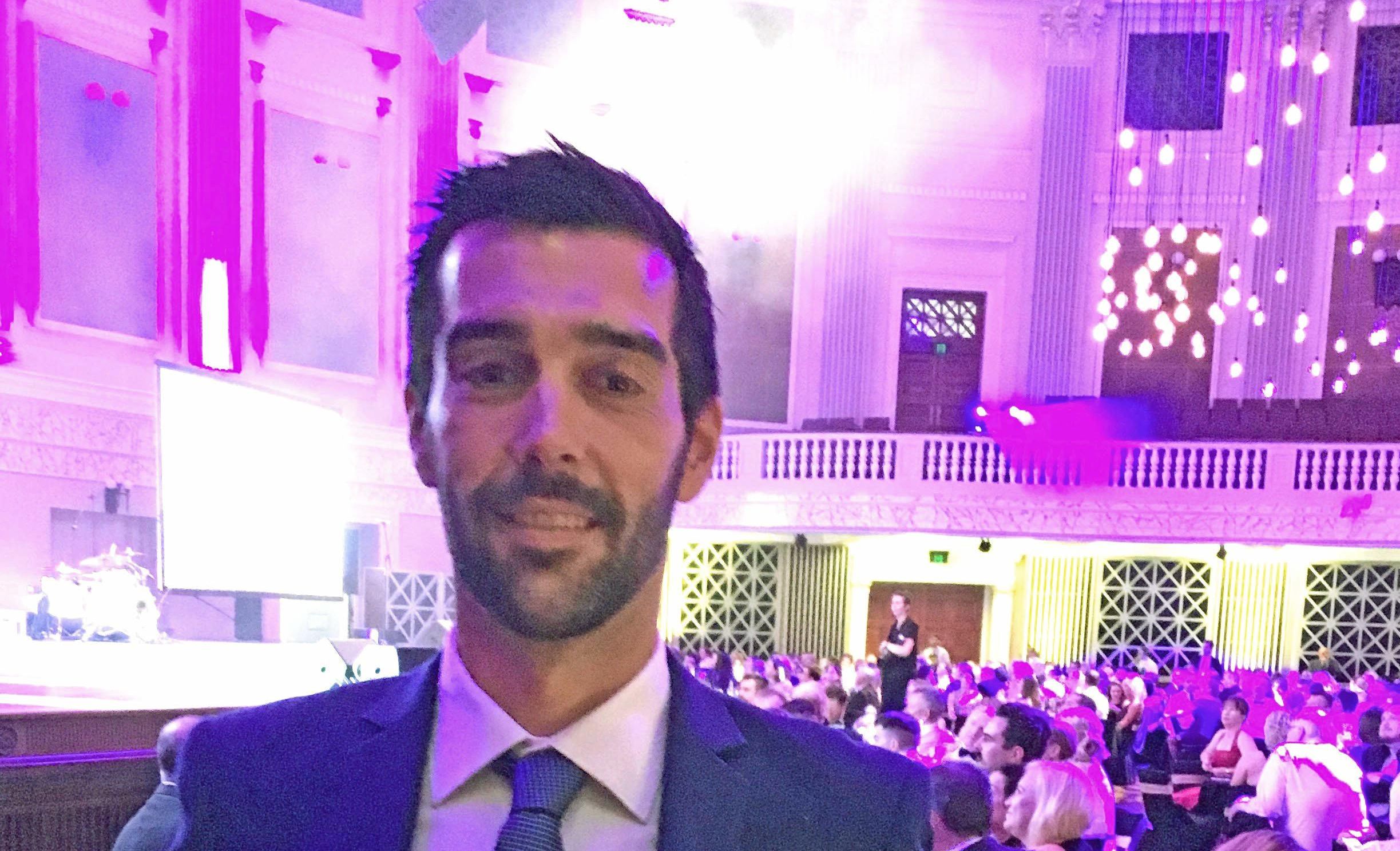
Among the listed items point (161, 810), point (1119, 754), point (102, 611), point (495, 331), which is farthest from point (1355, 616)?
point (495, 331)

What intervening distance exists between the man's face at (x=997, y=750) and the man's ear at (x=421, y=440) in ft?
13.2

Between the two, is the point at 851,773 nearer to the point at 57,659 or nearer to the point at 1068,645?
the point at 57,659

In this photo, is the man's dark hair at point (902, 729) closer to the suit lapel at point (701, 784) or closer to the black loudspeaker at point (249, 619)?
the black loudspeaker at point (249, 619)

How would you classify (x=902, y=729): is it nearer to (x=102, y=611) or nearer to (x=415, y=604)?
(x=102, y=611)

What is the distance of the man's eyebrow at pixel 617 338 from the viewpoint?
102 cm

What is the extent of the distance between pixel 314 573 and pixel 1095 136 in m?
13.1

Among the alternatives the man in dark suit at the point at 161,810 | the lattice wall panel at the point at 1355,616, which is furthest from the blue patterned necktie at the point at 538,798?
the lattice wall panel at the point at 1355,616

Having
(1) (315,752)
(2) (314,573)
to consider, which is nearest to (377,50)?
(2) (314,573)

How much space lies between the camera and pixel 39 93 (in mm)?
8078

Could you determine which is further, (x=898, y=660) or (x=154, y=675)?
(x=898, y=660)

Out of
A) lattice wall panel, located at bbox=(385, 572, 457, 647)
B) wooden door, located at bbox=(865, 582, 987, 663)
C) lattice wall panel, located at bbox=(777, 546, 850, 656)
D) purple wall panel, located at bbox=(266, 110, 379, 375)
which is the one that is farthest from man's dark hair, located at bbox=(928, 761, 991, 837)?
wooden door, located at bbox=(865, 582, 987, 663)

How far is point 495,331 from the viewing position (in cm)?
102

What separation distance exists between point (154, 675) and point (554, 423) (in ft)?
8.43

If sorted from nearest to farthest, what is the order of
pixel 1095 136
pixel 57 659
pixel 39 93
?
pixel 57 659, pixel 39 93, pixel 1095 136
